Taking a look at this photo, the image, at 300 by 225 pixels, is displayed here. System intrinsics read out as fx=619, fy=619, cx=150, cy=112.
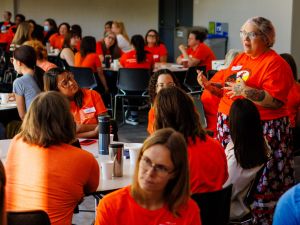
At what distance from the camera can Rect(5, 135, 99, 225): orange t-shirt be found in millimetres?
3105

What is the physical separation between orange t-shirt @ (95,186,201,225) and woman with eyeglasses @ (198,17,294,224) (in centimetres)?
197

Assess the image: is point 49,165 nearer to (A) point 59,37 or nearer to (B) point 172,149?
(B) point 172,149

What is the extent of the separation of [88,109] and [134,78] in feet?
10.7

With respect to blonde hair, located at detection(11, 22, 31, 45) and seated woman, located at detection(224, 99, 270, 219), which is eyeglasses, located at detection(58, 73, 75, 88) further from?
blonde hair, located at detection(11, 22, 31, 45)

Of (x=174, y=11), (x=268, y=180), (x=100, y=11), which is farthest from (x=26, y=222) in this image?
(x=100, y=11)

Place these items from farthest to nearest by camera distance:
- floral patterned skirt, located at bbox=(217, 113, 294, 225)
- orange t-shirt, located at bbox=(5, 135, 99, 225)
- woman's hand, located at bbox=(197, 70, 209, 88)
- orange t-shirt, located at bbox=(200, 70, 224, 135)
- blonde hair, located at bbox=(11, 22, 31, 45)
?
1. blonde hair, located at bbox=(11, 22, 31, 45)
2. orange t-shirt, located at bbox=(200, 70, 224, 135)
3. woman's hand, located at bbox=(197, 70, 209, 88)
4. floral patterned skirt, located at bbox=(217, 113, 294, 225)
5. orange t-shirt, located at bbox=(5, 135, 99, 225)

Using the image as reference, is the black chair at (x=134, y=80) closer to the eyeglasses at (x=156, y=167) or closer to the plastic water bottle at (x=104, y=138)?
the plastic water bottle at (x=104, y=138)

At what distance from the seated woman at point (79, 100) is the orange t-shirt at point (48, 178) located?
148 cm

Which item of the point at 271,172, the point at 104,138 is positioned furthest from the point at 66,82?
the point at 271,172

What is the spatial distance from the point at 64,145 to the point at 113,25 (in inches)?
315

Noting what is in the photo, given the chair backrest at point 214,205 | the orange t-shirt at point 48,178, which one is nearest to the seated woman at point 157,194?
the chair backrest at point 214,205

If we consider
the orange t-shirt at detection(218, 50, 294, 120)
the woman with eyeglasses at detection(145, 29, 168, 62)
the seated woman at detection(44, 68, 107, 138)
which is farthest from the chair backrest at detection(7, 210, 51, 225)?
the woman with eyeglasses at detection(145, 29, 168, 62)

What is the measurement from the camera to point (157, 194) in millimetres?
2480

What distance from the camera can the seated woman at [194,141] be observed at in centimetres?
323
